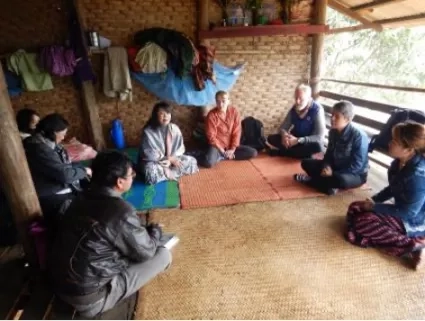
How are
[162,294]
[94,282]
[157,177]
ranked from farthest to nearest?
[157,177]
[162,294]
[94,282]

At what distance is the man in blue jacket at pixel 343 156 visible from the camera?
2846 millimetres

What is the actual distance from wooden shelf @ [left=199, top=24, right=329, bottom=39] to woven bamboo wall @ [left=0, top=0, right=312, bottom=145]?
0.66 ft

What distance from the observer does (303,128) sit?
156 inches

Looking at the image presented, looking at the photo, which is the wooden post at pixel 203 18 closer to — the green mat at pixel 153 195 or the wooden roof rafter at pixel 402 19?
the green mat at pixel 153 195

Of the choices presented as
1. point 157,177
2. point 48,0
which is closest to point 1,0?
point 48,0

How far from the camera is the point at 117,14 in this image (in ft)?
14.7

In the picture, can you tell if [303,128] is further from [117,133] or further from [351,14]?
[117,133]

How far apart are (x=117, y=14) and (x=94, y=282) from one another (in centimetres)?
408

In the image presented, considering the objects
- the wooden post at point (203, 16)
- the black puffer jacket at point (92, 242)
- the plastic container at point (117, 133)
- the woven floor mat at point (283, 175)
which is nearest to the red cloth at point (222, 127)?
the woven floor mat at point (283, 175)

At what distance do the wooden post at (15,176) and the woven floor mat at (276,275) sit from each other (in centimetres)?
89

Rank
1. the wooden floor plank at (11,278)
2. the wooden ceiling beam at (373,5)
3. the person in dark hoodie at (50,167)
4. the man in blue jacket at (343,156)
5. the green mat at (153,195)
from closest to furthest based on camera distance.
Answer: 1. the wooden floor plank at (11,278)
2. the person in dark hoodie at (50,167)
3. the man in blue jacket at (343,156)
4. the green mat at (153,195)
5. the wooden ceiling beam at (373,5)

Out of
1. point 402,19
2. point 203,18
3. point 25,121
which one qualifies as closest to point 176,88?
point 203,18

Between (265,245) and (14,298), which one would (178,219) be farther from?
(14,298)

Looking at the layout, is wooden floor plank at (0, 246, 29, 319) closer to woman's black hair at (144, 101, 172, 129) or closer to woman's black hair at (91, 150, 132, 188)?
woman's black hair at (91, 150, 132, 188)
